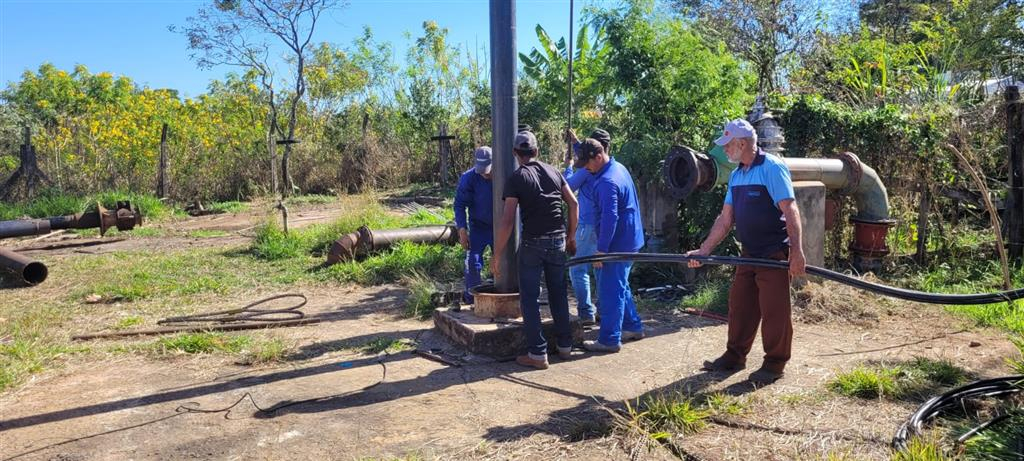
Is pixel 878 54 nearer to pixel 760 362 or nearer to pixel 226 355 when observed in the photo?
pixel 760 362

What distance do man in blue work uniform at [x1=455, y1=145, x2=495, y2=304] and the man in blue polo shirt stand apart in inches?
110

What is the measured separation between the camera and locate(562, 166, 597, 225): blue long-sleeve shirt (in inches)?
236

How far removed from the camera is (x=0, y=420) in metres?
4.40

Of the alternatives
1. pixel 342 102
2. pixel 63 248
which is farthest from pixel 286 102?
pixel 63 248

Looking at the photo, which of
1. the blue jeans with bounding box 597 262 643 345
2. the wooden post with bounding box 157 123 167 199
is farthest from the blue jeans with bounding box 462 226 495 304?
the wooden post with bounding box 157 123 167 199

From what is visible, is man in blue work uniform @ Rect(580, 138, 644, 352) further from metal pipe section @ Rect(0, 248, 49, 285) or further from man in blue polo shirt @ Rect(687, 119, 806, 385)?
metal pipe section @ Rect(0, 248, 49, 285)

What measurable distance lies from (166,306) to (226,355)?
2406 millimetres

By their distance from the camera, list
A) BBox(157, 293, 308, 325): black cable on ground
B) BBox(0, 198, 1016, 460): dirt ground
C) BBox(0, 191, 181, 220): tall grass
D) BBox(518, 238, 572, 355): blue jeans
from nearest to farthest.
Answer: BBox(0, 198, 1016, 460): dirt ground, BBox(518, 238, 572, 355): blue jeans, BBox(157, 293, 308, 325): black cable on ground, BBox(0, 191, 181, 220): tall grass

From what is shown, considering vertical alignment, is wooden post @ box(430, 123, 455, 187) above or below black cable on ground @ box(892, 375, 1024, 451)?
above

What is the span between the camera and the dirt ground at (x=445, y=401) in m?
3.86

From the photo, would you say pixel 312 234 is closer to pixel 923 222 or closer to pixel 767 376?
pixel 767 376

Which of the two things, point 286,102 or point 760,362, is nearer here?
point 760,362

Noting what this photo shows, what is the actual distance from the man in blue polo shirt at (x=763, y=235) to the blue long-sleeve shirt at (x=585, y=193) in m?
1.32

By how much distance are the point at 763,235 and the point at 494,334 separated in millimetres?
2153
